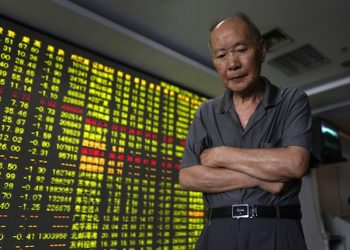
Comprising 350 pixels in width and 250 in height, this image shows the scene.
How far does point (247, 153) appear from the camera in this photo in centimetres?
82

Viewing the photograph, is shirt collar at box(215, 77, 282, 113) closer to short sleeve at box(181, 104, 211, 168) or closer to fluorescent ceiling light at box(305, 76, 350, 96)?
short sleeve at box(181, 104, 211, 168)

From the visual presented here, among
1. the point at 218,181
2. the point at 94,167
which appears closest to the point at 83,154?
the point at 94,167

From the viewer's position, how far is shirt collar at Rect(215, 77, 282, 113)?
0.87m

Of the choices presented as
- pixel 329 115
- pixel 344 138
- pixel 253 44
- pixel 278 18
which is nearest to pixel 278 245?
pixel 253 44

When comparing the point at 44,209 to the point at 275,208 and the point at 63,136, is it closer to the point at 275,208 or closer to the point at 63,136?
the point at 63,136

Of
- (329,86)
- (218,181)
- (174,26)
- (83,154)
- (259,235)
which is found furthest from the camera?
(329,86)

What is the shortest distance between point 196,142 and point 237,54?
0.92 ft

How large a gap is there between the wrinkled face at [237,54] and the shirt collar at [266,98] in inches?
2.1

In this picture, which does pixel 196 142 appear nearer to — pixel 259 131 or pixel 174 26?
pixel 259 131

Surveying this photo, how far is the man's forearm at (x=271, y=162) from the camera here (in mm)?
785

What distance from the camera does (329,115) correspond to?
123 inches

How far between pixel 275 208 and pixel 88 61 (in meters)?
1.62

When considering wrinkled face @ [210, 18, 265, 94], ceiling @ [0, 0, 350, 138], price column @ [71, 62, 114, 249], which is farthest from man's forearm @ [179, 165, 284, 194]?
ceiling @ [0, 0, 350, 138]

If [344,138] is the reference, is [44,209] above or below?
below
